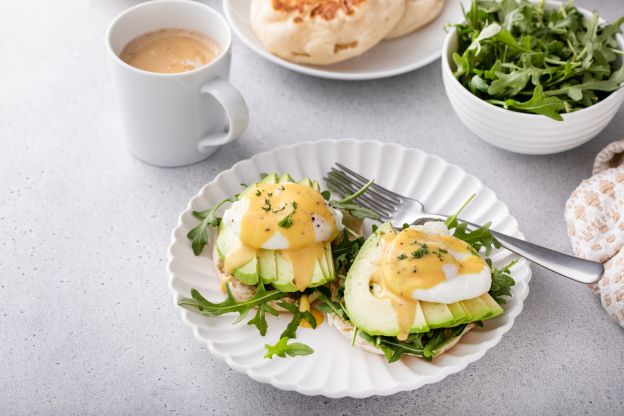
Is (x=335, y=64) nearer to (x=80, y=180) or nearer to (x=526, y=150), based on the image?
(x=526, y=150)

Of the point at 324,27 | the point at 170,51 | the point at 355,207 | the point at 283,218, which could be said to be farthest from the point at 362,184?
the point at 170,51

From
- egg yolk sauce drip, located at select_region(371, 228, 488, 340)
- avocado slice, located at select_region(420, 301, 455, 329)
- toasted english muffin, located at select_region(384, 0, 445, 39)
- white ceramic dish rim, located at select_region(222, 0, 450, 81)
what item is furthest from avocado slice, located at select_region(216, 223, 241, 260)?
toasted english muffin, located at select_region(384, 0, 445, 39)

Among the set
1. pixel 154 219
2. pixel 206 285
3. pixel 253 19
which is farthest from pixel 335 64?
pixel 206 285

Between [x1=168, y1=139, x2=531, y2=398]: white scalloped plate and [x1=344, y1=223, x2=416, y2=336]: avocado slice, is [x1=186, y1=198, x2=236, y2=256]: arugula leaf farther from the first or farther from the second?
[x1=344, y1=223, x2=416, y2=336]: avocado slice

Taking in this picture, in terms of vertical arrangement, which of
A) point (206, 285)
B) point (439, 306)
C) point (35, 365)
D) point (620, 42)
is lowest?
point (35, 365)

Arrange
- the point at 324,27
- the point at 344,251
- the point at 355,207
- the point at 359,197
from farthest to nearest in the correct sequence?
the point at 324,27, the point at 359,197, the point at 355,207, the point at 344,251

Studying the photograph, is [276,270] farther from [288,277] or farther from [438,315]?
[438,315]

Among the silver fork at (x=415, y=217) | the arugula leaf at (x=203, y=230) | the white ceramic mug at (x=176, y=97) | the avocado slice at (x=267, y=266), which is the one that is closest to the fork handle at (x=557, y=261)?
the silver fork at (x=415, y=217)
